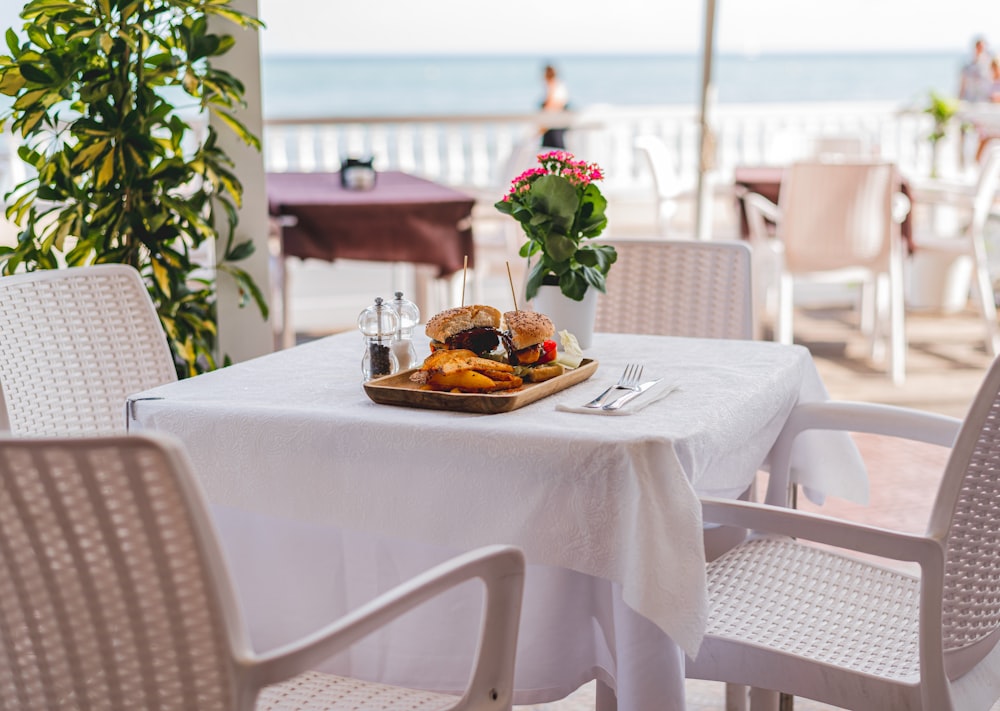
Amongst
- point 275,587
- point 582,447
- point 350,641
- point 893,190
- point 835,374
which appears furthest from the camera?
point 835,374

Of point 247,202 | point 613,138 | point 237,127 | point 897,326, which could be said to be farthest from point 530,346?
point 613,138

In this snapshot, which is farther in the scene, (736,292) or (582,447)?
(736,292)

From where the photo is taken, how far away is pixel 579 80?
30.5m

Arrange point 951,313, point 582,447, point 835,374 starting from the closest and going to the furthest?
1. point 582,447
2. point 835,374
3. point 951,313

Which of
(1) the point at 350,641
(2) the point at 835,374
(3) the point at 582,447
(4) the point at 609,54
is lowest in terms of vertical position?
(2) the point at 835,374

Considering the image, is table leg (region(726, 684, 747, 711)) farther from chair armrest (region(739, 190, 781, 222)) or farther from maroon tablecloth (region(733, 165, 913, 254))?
maroon tablecloth (region(733, 165, 913, 254))

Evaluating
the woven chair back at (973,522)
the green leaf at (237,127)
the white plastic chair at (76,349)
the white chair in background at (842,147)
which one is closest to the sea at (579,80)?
the white chair in background at (842,147)

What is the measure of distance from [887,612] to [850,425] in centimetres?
36

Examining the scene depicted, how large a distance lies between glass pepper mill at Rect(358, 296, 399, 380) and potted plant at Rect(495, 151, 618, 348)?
0.29 m

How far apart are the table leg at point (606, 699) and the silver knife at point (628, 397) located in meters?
0.45

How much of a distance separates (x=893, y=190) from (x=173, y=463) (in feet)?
13.4

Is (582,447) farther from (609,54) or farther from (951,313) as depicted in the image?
(609,54)

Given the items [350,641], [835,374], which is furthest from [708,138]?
[350,641]

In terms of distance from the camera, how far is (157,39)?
2.50 meters
